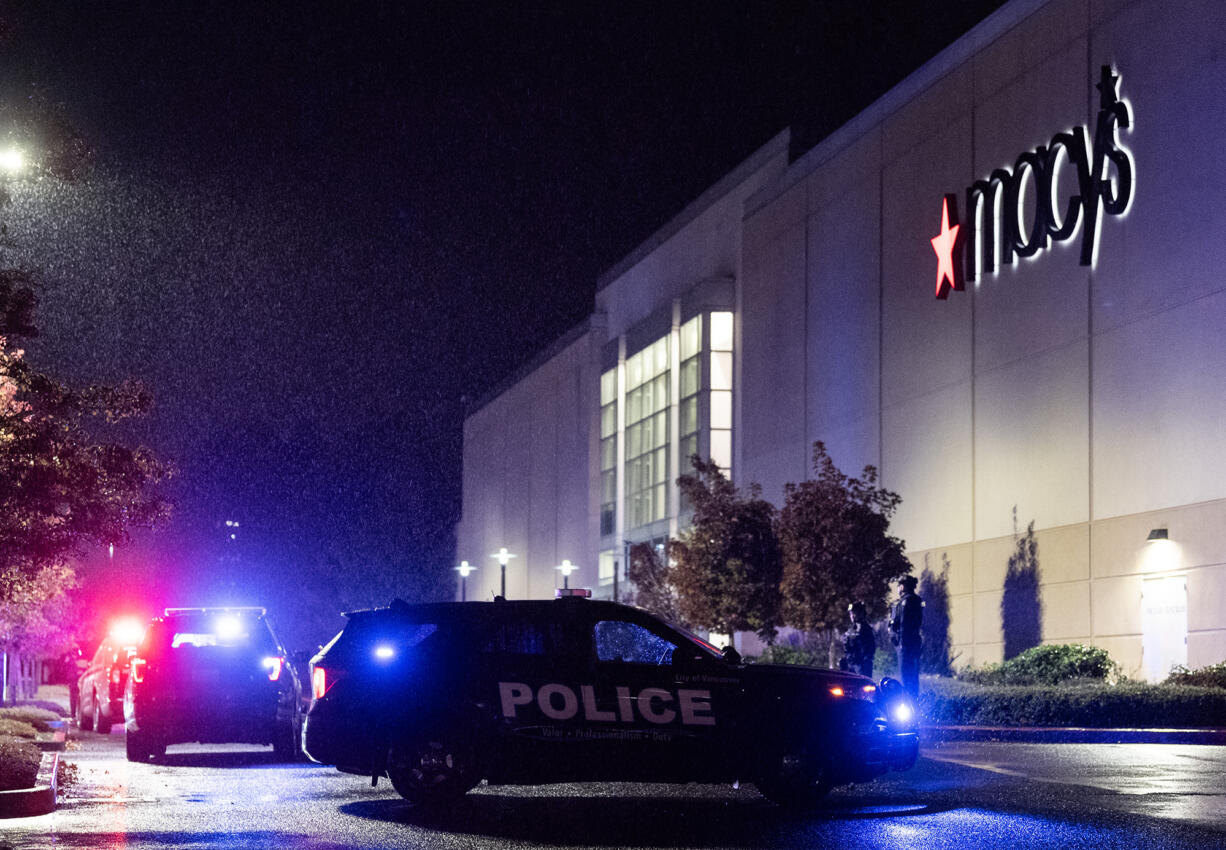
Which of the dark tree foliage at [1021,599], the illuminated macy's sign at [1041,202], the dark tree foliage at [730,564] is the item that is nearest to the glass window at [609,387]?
the dark tree foliage at [730,564]

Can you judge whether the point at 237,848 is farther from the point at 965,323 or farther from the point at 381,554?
the point at 381,554

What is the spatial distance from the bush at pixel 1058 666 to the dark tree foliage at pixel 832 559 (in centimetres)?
494

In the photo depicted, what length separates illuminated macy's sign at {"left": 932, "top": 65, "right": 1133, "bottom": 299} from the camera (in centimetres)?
3478

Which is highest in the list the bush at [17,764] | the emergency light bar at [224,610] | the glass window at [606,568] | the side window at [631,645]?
the glass window at [606,568]

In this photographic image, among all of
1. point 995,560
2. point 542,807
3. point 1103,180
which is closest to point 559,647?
point 542,807

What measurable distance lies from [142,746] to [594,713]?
9.20 metres

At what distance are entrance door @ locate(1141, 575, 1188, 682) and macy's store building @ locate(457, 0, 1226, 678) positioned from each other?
2.6 inches

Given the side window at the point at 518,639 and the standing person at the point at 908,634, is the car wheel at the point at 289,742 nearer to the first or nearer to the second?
the side window at the point at 518,639

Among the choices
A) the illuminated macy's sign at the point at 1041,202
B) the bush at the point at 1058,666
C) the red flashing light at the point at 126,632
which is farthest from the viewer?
the illuminated macy's sign at the point at 1041,202

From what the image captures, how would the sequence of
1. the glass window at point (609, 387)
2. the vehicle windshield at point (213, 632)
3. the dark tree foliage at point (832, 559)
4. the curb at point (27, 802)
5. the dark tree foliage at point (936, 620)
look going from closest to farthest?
the curb at point (27, 802), the vehicle windshield at point (213, 632), the dark tree foliage at point (832, 559), the dark tree foliage at point (936, 620), the glass window at point (609, 387)

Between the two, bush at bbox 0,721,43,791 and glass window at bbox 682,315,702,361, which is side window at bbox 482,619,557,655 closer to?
bush at bbox 0,721,43,791

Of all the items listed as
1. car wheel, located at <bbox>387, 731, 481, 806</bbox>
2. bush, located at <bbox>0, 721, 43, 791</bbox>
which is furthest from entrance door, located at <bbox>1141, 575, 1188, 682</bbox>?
car wheel, located at <bbox>387, 731, 481, 806</bbox>

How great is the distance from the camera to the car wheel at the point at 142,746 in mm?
20719

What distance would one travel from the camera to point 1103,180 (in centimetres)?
3503
